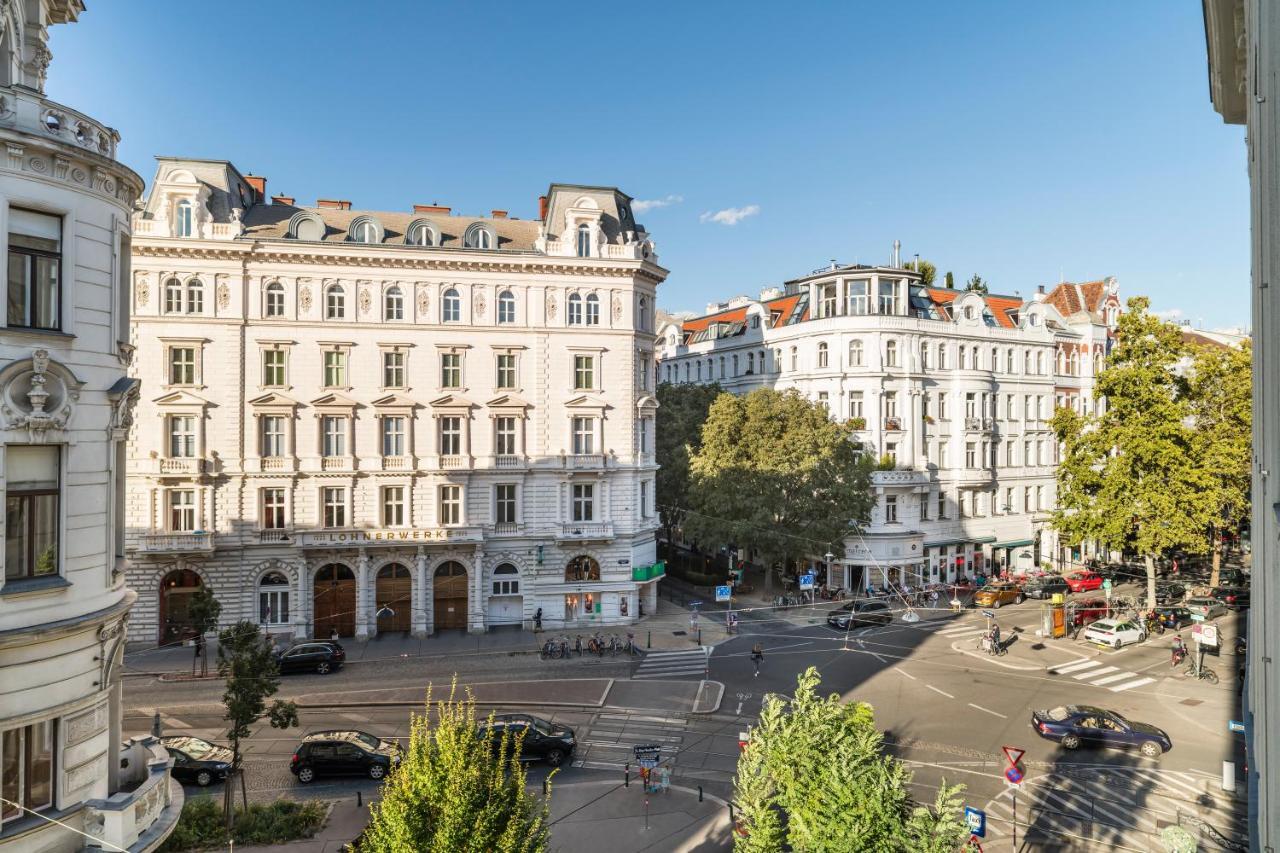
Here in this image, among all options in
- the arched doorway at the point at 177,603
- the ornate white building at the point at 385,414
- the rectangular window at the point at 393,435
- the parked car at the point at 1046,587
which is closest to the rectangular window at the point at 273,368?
the ornate white building at the point at 385,414

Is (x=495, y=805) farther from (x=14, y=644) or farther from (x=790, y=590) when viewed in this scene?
(x=790, y=590)

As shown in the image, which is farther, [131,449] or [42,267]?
[131,449]

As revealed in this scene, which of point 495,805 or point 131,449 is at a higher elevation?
point 131,449

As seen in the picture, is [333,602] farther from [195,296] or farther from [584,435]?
[195,296]

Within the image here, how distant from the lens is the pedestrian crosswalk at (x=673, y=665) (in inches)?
1401

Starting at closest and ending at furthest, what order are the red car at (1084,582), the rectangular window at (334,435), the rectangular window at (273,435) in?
the rectangular window at (273,435)
the rectangular window at (334,435)
the red car at (1084,582)

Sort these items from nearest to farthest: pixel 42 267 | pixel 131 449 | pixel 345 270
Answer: pixel 42 267, pixel 131 449, pixel 345 270

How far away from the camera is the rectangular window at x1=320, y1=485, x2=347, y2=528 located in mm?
41188

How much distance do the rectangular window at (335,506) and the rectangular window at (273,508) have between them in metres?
2.20

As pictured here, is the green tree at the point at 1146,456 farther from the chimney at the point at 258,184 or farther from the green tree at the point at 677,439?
the chimney at the point at 258,184

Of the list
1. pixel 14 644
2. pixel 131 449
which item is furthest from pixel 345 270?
pixel 14 644

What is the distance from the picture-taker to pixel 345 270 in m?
41.5

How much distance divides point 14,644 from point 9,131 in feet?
25.3

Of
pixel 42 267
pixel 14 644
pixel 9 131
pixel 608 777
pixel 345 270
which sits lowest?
pixel 608 777
